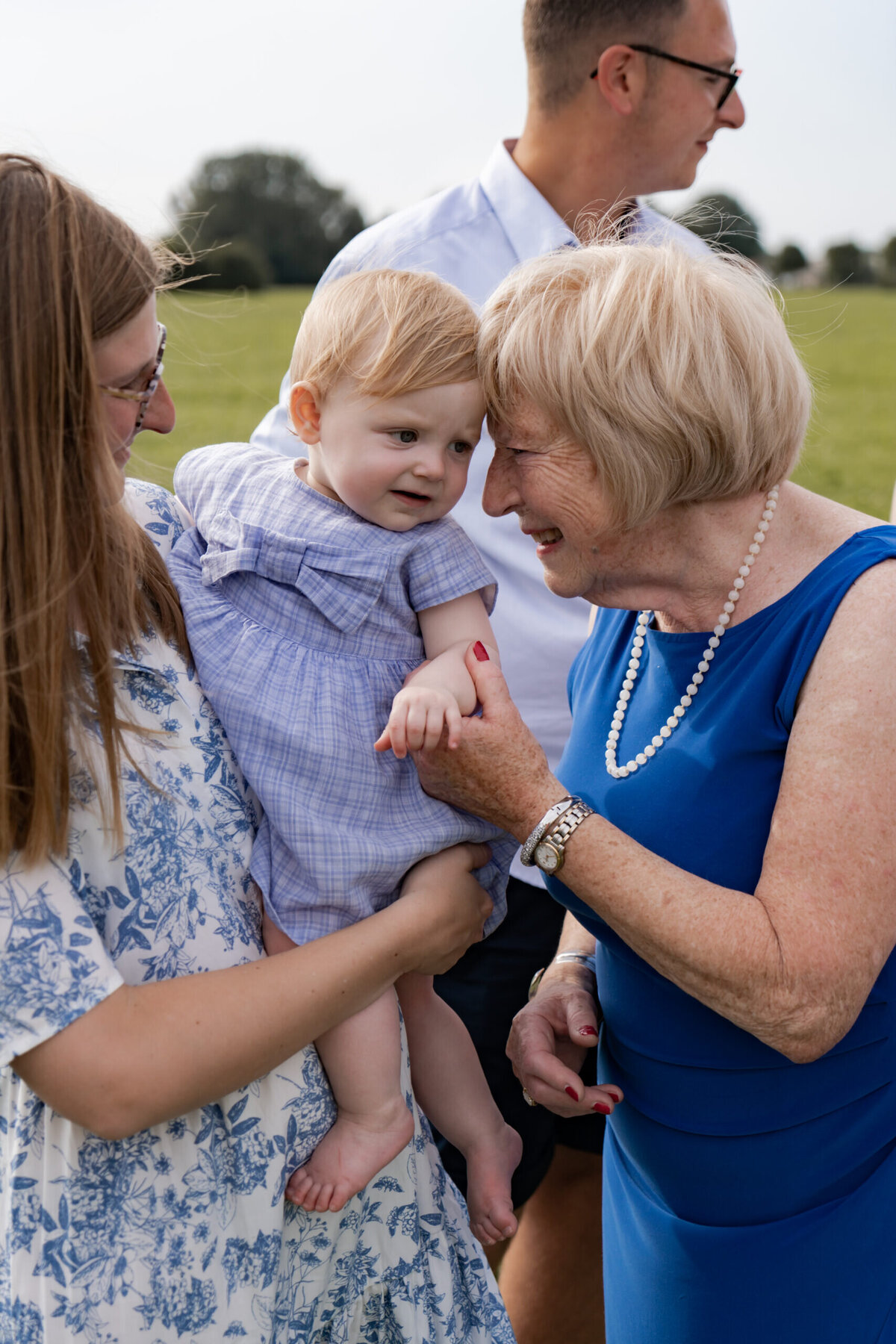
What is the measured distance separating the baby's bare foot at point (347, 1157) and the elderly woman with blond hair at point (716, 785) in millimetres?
399

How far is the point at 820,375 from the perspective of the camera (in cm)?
195

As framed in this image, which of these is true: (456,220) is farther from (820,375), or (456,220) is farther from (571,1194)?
(571,1194)

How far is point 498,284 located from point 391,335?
0.91 m

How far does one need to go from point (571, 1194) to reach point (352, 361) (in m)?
2.27

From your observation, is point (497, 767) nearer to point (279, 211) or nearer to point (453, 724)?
point (453, 724)

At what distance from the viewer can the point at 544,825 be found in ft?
5.57

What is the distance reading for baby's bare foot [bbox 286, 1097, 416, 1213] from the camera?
62.8 inches

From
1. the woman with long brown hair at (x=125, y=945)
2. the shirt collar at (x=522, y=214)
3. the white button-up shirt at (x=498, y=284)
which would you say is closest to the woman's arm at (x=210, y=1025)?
the woman with long brown hair at (x=125, y=945)

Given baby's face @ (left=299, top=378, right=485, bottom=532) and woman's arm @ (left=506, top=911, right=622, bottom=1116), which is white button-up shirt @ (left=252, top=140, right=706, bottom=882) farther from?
baby's face @ (left=299, top=378, right=485, bottom=532)

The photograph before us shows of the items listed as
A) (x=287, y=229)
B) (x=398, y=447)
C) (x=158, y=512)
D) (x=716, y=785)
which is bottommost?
(x=287, y=229)

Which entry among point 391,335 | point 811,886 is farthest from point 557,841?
point 391,335

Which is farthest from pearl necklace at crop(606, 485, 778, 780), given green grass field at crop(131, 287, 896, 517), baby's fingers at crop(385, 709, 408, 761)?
green grass field at crop(131, 287, 896, 517)

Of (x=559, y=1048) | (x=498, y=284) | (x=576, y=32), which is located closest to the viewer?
(x=559, y=1048)

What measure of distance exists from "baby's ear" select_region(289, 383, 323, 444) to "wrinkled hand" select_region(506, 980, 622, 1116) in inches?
44.2
